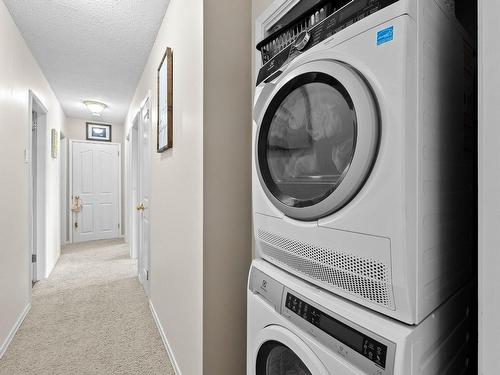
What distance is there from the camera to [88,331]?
2.32 meters

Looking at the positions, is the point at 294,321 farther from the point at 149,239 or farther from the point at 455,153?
the point at 149,239

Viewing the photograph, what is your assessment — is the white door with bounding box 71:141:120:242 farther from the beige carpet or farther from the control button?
the control button

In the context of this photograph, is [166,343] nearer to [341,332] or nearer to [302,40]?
[341,332]

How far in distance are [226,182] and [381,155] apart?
0.84m

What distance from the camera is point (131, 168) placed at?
4340 mm

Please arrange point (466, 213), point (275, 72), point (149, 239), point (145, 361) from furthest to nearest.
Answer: point (149, 239)
point (145, 361)
point (275, 72)
point (466, 213)

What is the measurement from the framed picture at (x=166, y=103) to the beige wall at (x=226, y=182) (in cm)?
69

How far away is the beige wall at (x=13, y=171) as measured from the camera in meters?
2.09

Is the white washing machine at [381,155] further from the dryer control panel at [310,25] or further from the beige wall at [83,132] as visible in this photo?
the beige wall at [83,132]

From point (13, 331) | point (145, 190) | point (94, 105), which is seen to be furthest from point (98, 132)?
point (13, 331)

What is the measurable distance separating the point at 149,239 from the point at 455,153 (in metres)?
2.68

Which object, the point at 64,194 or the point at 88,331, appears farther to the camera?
the point at 64,194

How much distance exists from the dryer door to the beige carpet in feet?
5.31

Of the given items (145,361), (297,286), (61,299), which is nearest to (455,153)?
(297,286)
